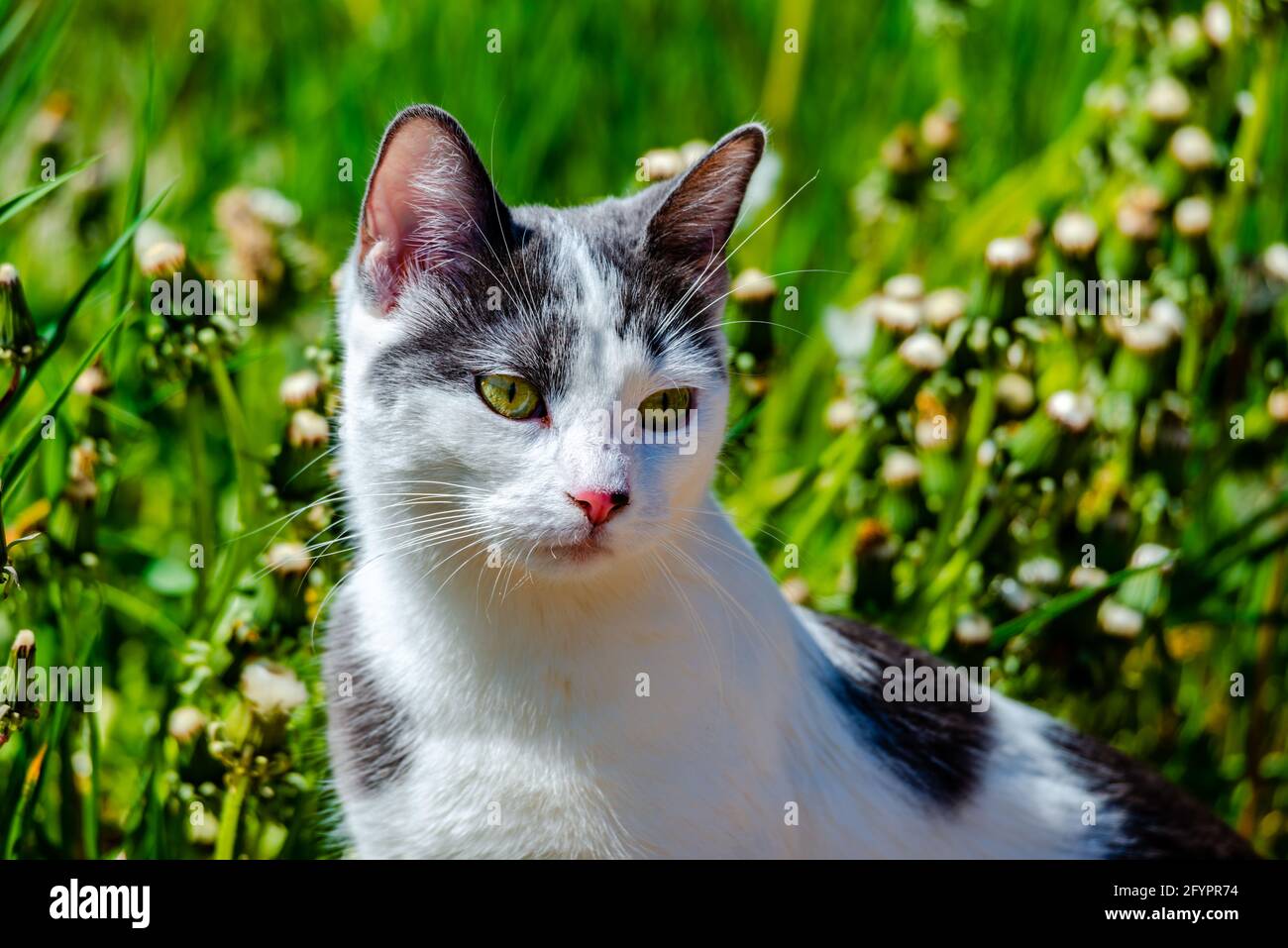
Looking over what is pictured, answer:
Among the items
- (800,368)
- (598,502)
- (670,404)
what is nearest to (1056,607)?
(670,404)

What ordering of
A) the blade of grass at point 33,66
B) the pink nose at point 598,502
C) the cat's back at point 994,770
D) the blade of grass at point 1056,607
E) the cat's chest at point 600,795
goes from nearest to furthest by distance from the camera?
1. the pink nose at point 598,502
2. the cat's chest at point 600,795
3. the cat's back at point 994,770
4. the blade of grass at point 1056,607
5. the blade of grass at point 33,66

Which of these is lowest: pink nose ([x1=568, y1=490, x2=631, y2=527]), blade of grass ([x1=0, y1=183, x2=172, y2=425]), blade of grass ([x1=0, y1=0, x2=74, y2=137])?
pink nose ([x1=568, y1=490, x2=631, y2=527])

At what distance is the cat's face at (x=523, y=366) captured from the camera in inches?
49.1

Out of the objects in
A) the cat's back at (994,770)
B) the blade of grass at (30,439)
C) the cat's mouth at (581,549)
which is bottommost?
the cat's back at (994,770)

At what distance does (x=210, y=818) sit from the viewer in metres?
1.51

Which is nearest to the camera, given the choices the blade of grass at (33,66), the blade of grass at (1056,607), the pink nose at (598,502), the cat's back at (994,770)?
the pink nose at (598,502)

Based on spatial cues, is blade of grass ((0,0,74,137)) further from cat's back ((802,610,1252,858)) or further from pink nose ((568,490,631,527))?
cat's back ((802,610,1252,858))

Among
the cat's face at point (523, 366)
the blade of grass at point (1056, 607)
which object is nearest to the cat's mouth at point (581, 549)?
the cat's face at point (523, 366)

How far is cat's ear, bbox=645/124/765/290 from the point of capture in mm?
1354

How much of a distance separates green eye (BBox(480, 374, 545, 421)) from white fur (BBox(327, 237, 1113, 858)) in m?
0.02

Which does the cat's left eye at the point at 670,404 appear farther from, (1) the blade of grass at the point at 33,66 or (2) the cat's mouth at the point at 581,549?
(1) the blade of grass at the point at 33,66

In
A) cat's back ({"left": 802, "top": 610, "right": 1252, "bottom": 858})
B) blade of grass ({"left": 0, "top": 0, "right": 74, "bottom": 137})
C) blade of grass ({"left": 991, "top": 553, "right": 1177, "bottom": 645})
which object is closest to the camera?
cat's back ({"left": 802, "top": 610, "right": 1252, "bottom": 858})

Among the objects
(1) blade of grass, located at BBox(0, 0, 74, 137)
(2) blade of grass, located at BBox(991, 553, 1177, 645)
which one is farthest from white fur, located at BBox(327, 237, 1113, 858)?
(1) blade of grass, located at BBox(0, 0, 74, 137)

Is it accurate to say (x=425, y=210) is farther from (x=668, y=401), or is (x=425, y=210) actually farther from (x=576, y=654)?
(x=576, y=654)
